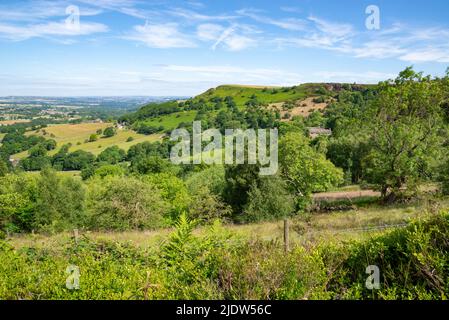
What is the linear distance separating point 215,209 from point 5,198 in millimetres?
21334

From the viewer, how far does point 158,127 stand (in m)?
137

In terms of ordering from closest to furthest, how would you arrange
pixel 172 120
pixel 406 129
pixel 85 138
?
1. pixel 406 129
2. pixel 85 138
3. pixel 172 120

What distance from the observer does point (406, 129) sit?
67.2 feet

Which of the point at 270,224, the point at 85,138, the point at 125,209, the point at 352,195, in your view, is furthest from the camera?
the point at 85,138

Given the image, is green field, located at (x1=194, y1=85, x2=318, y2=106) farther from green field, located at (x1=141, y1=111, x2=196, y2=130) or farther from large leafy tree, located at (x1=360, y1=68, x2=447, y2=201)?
large leafy tree, located at (x1=360, y1=68, x2=447, y2=201)

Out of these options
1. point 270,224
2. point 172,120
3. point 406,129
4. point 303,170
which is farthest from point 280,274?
point 172,120

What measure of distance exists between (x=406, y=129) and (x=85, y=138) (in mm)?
129070

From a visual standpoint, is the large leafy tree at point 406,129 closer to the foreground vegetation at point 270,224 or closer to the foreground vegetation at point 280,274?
Answer: the foreground vegetation at point 270,224

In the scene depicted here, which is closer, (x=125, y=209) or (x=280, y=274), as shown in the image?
(x=280, y=274)

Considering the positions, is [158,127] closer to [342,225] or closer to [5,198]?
[5,198]

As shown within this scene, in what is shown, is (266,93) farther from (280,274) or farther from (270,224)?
(280,274)

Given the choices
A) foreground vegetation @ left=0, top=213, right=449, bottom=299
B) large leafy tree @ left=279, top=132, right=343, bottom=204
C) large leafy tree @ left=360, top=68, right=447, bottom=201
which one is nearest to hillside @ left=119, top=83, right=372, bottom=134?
large leafy tree @ left=279, top=132, right=343, bottom=204

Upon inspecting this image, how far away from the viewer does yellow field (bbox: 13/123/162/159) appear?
387 feet

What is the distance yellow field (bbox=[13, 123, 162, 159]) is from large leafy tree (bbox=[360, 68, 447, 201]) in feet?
333
